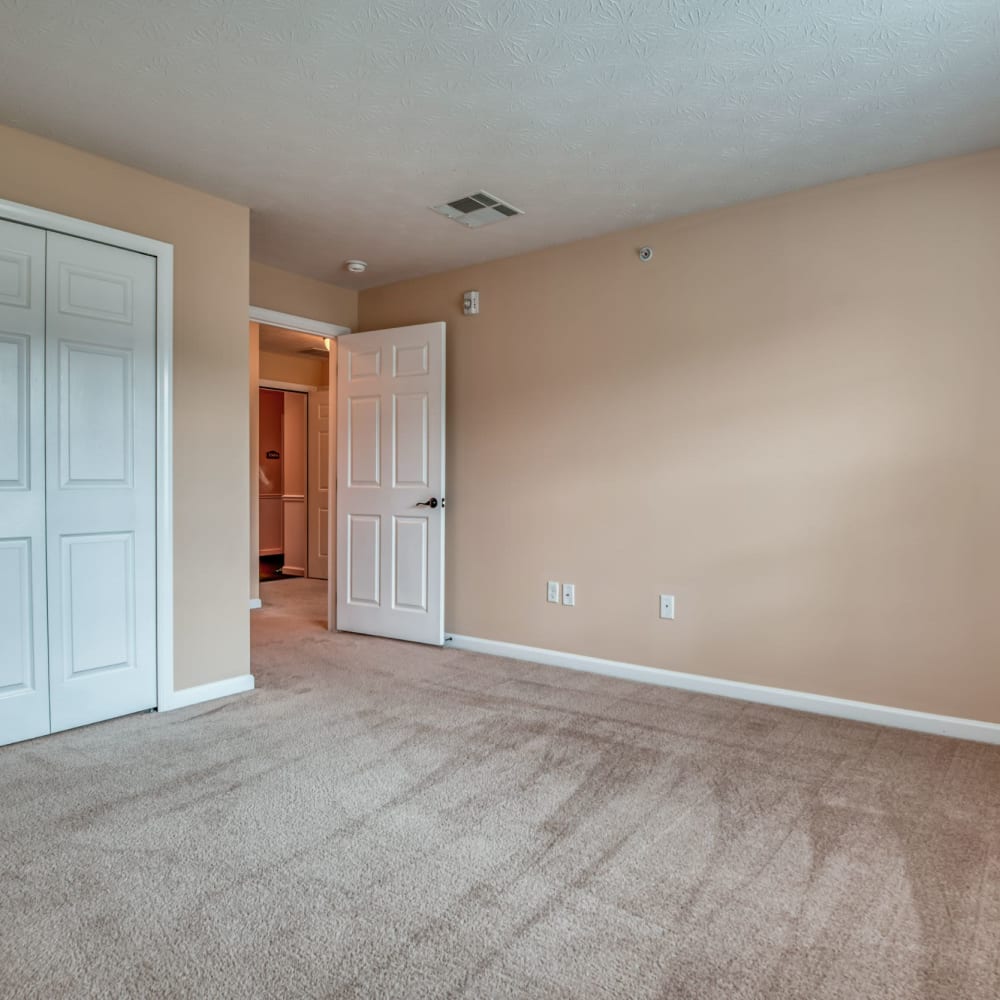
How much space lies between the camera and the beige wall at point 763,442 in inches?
116

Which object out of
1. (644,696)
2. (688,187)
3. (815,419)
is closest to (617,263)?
(688,187)

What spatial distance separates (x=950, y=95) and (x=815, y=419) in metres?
1.35

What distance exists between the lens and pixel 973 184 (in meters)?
2.90

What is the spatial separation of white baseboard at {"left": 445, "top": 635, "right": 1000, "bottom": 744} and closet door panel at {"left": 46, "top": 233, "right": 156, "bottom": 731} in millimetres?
2056

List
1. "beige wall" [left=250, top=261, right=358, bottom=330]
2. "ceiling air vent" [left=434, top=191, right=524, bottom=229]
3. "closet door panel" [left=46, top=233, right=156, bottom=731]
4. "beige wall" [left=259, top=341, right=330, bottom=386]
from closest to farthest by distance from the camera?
"closet door panel" [left=46, top=233, right=156, bottom=731] < "ceiling air vent" [left=434, top=191, right=524, bottom=229] < "beige wall" [left=250, top=261, right=358, bottom=330] < "beige wall" [left=259, top=341, right=330, bottom=386]

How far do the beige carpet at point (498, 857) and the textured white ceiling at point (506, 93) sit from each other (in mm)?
2489

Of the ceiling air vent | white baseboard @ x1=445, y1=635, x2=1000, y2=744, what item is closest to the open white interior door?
white baseboard @ x1=445, y1=635, x2=1000, y2=744

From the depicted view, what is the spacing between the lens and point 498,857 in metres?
1.99

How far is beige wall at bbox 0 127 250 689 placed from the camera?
3.21 meters

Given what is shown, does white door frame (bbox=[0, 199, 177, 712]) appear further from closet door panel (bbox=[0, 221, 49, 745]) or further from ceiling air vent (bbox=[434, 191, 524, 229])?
ceiling air vent (bbox=[434, 191, 524, 229])

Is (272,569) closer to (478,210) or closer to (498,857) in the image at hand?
(478,210)

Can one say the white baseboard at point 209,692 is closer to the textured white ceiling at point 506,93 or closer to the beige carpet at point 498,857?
the beige carpet at point 498,857

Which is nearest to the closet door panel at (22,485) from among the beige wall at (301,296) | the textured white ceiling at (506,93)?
the textured white ceiling at (506,93)

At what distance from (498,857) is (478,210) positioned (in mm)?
2993
